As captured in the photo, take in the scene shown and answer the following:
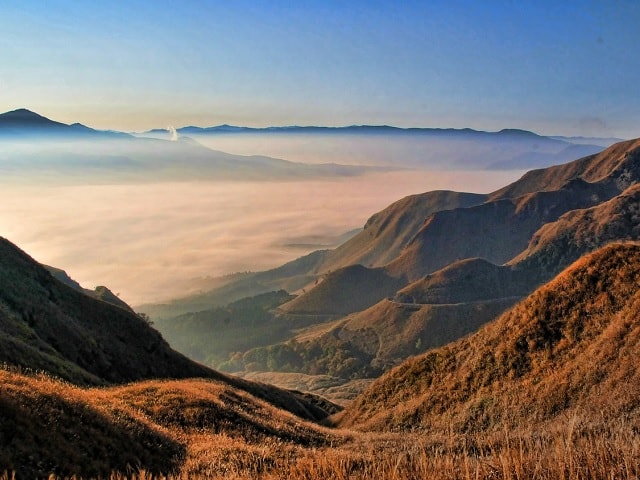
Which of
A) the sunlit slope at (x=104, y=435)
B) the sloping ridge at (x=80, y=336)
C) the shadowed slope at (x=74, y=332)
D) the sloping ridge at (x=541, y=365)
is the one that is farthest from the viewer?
the sloping ridge at (x=80, y=336)

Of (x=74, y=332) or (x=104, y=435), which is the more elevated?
(x=104, y=435)

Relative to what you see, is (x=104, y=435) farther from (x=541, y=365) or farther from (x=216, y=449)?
(x=541, y=365)

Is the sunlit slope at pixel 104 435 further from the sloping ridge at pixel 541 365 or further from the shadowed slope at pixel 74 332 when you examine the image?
the shadowed slope at pixel 74 332

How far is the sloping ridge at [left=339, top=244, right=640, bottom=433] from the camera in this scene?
30.7 meters

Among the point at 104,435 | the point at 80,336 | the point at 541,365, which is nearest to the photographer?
the point at 104,435

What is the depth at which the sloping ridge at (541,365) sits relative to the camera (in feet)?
101

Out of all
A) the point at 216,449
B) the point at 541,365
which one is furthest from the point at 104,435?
the point at 541,365

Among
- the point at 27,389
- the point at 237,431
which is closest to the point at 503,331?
the point at 237,431

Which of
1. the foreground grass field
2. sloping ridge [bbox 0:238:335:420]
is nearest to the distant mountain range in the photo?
the foreground grass field

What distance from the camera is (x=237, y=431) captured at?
78.4 ft

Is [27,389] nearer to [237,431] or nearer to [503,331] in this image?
[237,431]

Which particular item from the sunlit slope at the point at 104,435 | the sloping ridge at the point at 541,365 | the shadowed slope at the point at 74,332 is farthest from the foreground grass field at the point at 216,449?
the shadowed slope at the point at 74,332

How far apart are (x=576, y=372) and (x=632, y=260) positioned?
10378 mm

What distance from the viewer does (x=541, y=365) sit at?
35.1 m
